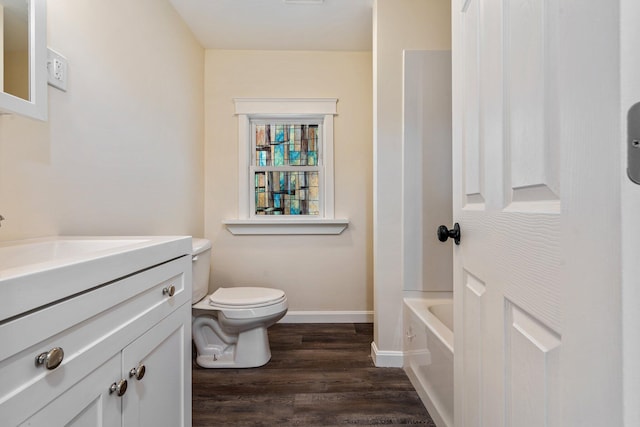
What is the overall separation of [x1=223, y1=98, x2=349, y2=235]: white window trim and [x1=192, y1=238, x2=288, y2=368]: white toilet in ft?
2.02

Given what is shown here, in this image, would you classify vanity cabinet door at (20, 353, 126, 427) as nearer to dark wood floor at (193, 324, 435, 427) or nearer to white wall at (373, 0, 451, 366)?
dark wood floor at (193, 324, 435, 427)

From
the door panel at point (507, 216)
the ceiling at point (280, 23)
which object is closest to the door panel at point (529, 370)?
the door panel at point (507, 216)

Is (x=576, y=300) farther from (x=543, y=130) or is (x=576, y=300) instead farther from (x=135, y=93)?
(x=135, y=93)

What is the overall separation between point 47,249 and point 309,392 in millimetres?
1322

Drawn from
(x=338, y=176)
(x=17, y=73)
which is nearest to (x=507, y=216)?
(x=17, y=73)

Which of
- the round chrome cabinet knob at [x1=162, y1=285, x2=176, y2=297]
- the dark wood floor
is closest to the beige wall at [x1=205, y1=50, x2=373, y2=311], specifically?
the dark wood floor

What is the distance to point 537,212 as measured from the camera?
1.75 ft

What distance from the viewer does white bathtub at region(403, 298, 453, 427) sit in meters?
1.33

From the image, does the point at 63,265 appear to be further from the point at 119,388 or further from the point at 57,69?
the point at 57,69

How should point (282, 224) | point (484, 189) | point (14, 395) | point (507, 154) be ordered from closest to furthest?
point (14, 395)
point (507, 154)
point (484, 189)
point (282, 224)

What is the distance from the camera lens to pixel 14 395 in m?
0.47

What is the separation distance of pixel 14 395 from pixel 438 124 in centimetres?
→ 207

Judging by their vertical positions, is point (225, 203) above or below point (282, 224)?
above

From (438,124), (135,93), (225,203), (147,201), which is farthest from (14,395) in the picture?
(225,203)
